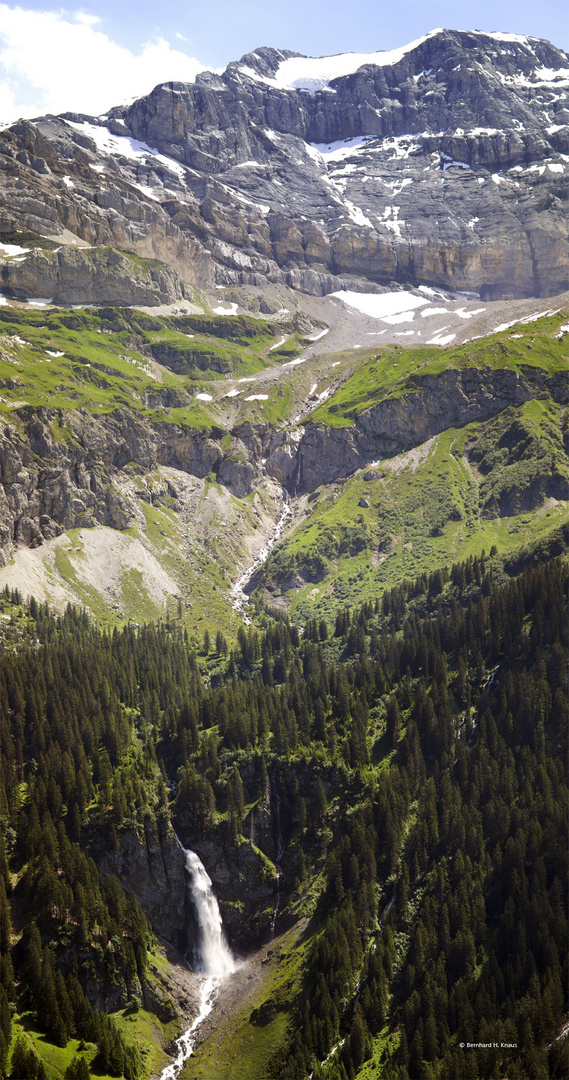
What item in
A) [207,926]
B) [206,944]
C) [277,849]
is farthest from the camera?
[277,849]

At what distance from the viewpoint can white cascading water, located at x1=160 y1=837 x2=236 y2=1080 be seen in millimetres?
132000

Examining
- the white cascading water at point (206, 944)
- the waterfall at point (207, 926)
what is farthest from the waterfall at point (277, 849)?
the white cascading water at point (206, 944)

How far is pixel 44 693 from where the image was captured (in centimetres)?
16400

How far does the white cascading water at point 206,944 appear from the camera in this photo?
132 metres

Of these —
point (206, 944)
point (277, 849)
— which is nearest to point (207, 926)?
point (206, 944)

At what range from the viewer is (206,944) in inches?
5684

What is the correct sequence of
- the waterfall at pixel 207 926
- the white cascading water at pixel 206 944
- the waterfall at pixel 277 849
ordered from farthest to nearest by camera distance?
the waterfall at pixel 277 849 < the waterfall at pixel 207 926 < the white cascading water at pixel 206 944

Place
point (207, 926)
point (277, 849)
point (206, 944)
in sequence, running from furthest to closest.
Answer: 1. point (277, 849)
2. point (207, 926)
3. point (206, 944)

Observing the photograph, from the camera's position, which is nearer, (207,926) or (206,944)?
(206,944)

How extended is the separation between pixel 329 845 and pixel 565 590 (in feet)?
217

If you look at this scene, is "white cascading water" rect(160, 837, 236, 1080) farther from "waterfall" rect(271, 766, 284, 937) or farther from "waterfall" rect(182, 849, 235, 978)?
"waterfall" rect(271, 766, 284, 937)

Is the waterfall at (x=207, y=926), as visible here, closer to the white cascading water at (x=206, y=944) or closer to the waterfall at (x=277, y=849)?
the white cascading water at (x=206, y=944)

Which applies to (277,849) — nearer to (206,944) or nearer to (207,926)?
(207,926)

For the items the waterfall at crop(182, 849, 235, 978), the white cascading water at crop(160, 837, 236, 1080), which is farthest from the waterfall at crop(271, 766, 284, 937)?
the white cascading water at crop(160, 837, 236, 1080)
